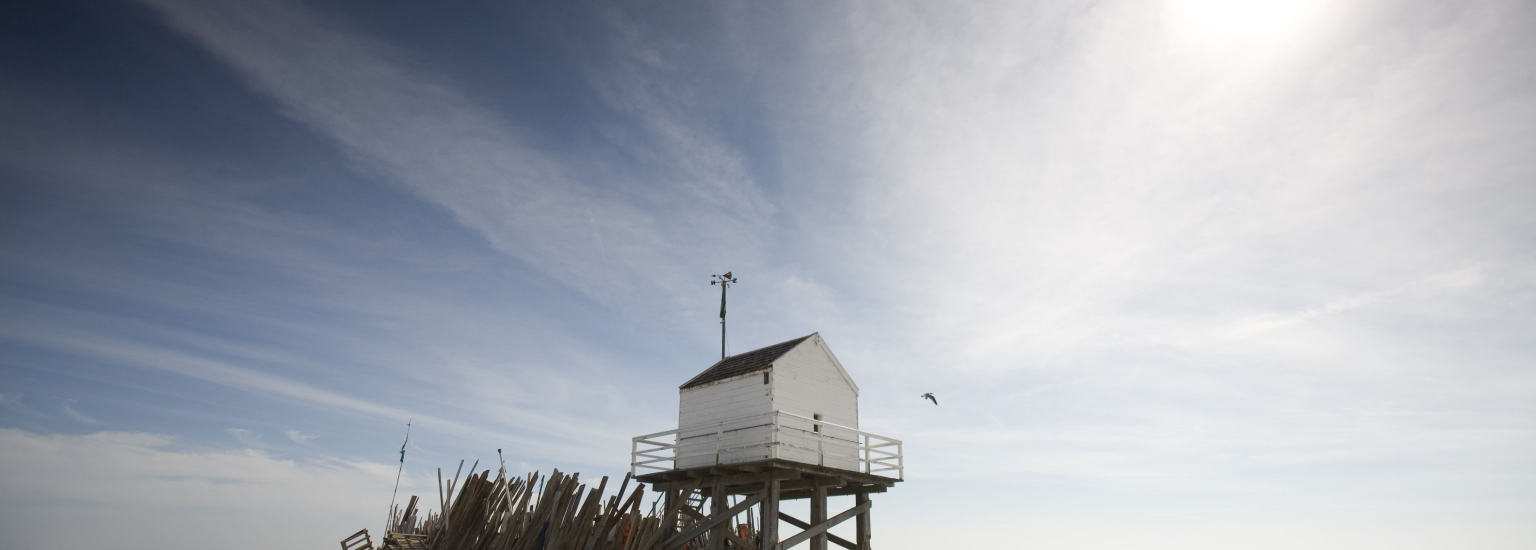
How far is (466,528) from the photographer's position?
882 inches

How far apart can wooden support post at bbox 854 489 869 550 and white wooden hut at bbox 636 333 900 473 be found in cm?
121

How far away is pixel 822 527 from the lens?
24891 millimetres

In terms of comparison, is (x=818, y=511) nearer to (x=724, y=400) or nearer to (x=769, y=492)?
(x=769, y=492)

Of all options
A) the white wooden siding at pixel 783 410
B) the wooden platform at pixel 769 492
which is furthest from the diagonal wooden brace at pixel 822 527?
the white wooden siding at pixel 783 410

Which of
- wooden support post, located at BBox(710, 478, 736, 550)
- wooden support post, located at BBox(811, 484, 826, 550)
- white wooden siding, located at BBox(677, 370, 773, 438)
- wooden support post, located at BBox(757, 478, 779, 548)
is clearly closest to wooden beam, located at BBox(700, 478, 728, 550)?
wooden support post, located at BBox(710, 478, 736, 550)

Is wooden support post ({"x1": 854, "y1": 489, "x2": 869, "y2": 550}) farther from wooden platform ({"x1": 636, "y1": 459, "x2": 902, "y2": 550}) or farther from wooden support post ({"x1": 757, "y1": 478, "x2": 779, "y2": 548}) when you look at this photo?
wooden support post ({"x1": 757, "y1": 478, "x2": 779, "y2": 548})

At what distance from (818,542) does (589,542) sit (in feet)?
27.3

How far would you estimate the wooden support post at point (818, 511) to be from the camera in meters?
25.6

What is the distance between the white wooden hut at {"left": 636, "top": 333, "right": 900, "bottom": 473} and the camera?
24172mm

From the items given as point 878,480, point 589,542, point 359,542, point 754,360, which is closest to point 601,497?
point 589,542

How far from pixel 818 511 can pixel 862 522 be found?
184 cm

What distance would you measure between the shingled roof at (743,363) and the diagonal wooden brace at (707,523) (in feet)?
12.6

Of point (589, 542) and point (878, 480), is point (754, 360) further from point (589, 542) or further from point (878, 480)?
point (589, 542)

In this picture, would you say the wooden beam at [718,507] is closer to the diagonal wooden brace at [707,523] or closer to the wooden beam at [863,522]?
the diagonal wooden brace at [707,523]
